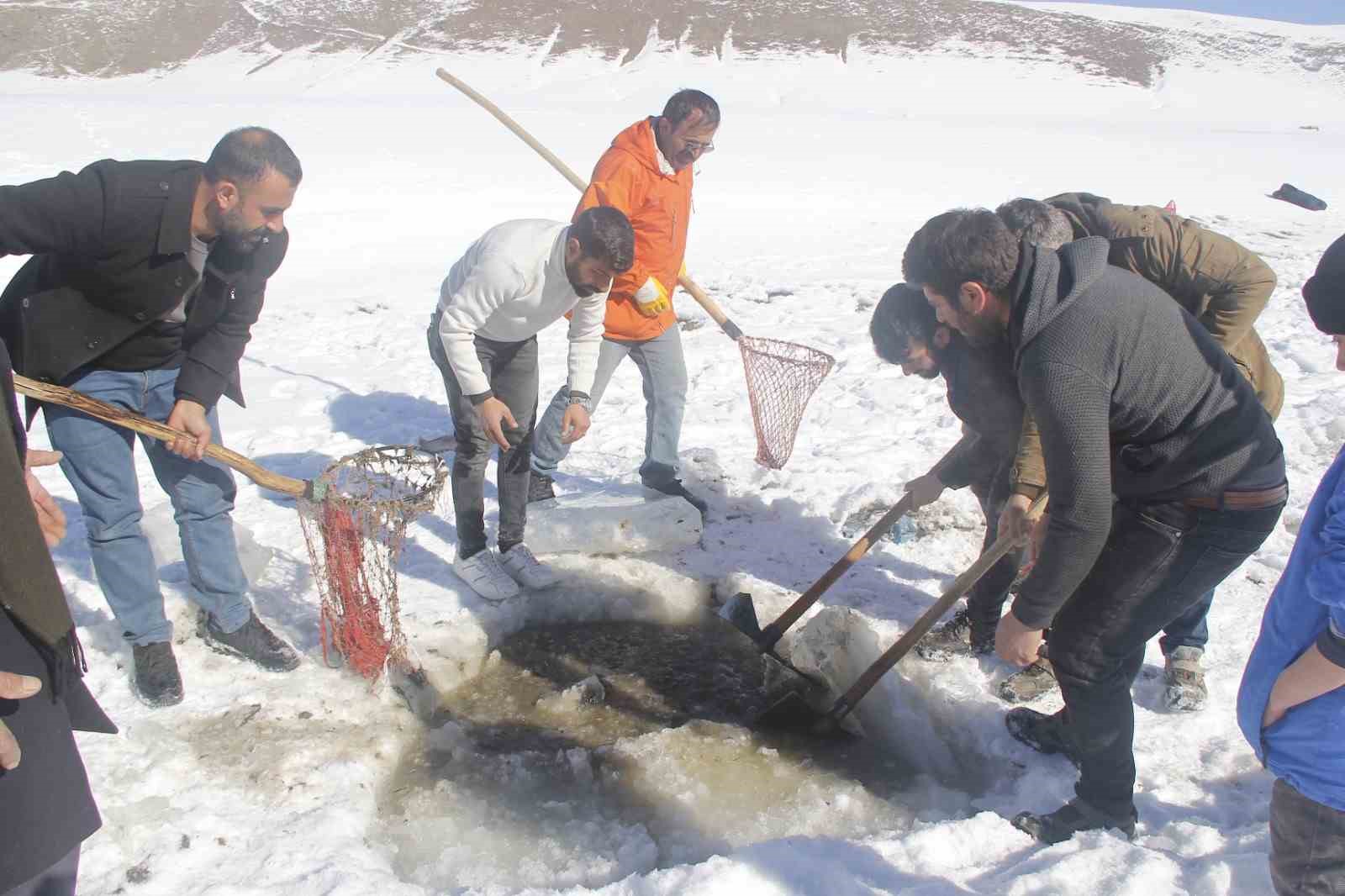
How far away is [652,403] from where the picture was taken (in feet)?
15.5

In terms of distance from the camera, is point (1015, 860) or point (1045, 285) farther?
point (1015, 860)

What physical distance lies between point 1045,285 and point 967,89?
30789 millimetres

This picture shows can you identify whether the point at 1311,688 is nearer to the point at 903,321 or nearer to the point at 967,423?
the point at 903,321

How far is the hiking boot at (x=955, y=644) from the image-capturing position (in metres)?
3.70

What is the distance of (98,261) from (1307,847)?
3.28m

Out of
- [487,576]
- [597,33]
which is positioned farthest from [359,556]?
[597,33]

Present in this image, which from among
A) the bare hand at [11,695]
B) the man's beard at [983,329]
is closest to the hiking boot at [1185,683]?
the man's beard at [983,329]

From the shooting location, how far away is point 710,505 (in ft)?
16.0

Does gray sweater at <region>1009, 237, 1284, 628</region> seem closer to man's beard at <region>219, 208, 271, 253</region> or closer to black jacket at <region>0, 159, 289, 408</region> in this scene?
man's beard at <region>219, 208, 271, 253</region>

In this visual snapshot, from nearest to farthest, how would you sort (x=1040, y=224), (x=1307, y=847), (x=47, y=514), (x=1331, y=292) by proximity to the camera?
(x=1331, y=292) < (x=1307, y=847) < (x=47, y=514) < (x=1040, y=224)

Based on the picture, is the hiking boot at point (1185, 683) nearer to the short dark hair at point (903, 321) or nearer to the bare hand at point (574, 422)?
the short dark hair at point (903, 321)

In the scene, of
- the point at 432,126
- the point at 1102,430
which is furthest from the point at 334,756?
the point at 432,126

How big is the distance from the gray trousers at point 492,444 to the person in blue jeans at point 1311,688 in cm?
264

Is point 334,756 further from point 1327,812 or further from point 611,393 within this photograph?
point 611,393
